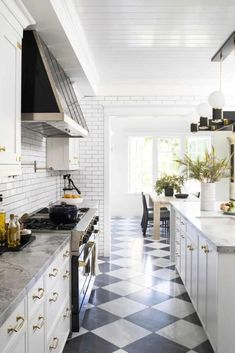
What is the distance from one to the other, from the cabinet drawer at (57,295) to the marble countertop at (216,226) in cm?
107

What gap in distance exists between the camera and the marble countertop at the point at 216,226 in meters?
2.45

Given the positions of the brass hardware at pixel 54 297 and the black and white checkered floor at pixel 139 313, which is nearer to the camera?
the brass hardware at pixel 54 297

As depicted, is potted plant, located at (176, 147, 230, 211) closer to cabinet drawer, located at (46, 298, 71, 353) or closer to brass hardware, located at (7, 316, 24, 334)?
cabinet drawer, located at (46, 298, 71, 353)

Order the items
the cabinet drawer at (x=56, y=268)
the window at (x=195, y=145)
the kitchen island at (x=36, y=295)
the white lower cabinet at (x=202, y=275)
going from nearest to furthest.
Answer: the kitchen island at (x=36, y=295) → the cabinet drawer at (x=56, y=268) → the white lower cabinet at (x=202, y=275) → the window at (x=195, y=145)

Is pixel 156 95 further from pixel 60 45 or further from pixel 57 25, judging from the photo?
pixel 57 25

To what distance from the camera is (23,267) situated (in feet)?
6.29

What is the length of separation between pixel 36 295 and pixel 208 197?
9.38 ft

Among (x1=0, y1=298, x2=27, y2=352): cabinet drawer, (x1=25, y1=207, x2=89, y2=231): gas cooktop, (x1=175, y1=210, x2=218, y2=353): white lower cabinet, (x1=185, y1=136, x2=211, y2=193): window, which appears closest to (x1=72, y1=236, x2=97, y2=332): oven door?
(x1=25, y1=207, x2=89, y2=231): gas cooktop

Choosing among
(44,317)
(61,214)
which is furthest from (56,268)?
(61,214)

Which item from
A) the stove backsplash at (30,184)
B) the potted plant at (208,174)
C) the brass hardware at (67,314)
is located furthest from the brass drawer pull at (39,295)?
the potted plant at (208,174)

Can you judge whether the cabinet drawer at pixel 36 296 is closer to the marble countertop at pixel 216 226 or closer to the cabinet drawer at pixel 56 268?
the cabinet drawer at pixel 56 268

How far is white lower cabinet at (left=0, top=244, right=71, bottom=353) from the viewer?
60.0 inches

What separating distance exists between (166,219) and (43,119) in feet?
16.9

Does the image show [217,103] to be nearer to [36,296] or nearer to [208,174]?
[208,174]
